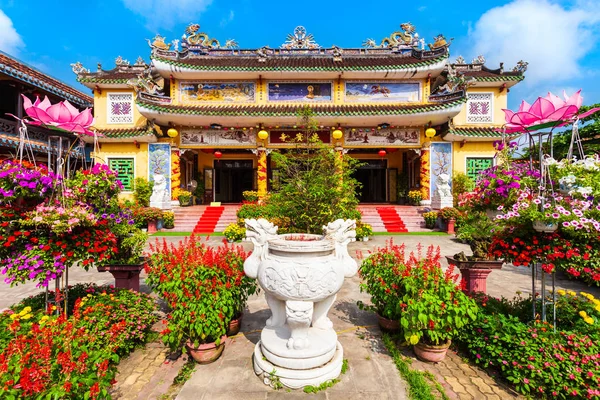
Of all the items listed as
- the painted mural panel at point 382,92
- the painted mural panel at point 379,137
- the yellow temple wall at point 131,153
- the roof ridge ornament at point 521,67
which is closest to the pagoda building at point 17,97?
the yellow temple wall at point 131,153

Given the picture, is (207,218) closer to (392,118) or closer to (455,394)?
(392,118)

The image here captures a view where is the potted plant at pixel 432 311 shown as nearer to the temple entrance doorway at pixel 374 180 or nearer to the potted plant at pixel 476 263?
the potted plant at pixel 476 263

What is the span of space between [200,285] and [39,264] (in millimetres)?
1482

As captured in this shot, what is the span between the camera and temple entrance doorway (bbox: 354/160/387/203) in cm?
1570

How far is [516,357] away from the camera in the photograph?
2.46 metres

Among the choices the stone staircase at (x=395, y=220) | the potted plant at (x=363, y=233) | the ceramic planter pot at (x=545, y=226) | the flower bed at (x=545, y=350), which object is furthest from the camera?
the stone staircase at (x=395, y=220)

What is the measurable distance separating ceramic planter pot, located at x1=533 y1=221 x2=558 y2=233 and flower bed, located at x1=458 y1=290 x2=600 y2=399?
0.98m

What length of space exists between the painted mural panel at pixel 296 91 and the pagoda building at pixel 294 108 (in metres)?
0.05

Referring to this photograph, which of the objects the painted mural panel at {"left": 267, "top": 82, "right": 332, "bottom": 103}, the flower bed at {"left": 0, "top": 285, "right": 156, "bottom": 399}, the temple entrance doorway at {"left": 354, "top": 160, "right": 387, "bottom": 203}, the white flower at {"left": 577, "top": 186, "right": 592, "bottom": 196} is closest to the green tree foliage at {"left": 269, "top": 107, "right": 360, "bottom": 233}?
the flower bed at {"left": 0, "top": 285, "right": 156, "bottom": 399}

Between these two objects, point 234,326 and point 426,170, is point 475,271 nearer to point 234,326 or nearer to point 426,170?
point 234,326

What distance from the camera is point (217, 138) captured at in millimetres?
12398

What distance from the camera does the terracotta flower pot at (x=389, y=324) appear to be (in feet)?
10.7

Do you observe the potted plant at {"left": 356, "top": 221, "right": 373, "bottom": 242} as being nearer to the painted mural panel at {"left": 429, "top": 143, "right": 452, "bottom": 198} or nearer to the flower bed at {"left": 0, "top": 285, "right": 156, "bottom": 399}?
the painted mural panel at {"left": 429, "top": 143, "right": 452, "bottom": 198}

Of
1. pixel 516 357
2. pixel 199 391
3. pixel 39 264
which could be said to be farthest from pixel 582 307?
pixel 39 264
